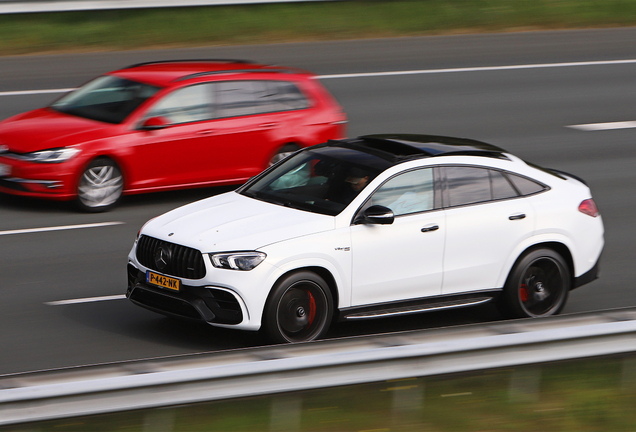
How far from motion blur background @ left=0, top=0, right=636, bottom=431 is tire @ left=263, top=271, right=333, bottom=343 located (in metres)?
0.53

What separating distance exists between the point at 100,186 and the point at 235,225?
459 cm

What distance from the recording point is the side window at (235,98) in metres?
13.1

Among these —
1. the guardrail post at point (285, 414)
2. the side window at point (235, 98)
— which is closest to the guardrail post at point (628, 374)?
the guardrail post at point (285, 414)

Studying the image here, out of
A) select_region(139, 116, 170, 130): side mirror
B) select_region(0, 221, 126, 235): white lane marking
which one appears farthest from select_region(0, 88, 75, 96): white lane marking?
select_region(0, 221, 126, 235): white lane marking

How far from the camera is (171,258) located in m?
7.95

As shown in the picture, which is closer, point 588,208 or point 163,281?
point 163,281

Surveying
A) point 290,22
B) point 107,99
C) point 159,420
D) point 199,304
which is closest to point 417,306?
point 199,304

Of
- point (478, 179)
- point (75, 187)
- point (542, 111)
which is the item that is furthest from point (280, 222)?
point (542, 111)

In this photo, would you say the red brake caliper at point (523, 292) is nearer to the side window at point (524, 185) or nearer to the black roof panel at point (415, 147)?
the side window at point (524, 185)

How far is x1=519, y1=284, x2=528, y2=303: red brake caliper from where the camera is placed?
8.92 m

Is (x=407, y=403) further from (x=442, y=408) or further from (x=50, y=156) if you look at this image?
(x=50, y=156)

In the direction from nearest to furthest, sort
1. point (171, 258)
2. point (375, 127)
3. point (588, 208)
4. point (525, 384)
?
1. point (525, 384)
2. point (171, 258)
3. point (588, 208)
4. point (375, 127)

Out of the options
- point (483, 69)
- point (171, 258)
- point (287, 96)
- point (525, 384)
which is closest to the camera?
point (525, 384)

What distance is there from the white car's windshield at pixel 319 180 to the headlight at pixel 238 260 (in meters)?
0.82
